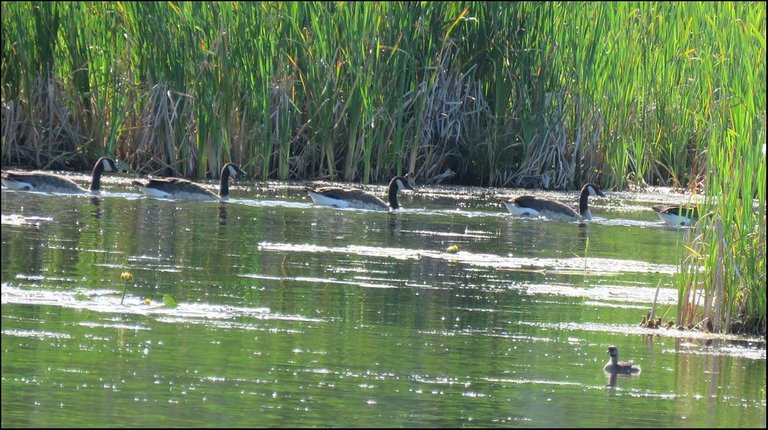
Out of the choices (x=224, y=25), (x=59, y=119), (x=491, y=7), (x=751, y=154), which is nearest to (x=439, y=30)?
(x=491, y=7)

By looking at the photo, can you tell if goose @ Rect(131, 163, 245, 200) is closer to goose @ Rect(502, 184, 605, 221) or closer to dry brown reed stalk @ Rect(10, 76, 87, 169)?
dry brown reed stalk @ Rect(10, 76, 87, 169)

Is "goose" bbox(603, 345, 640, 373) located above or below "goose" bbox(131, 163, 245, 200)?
below

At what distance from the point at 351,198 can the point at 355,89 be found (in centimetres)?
281

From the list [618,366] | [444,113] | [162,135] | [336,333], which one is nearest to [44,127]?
[162,135]

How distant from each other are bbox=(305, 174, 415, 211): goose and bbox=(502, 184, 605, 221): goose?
1.63m

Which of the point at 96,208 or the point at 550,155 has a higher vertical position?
the point at 550,155

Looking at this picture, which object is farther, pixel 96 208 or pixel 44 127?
pixel 44 127

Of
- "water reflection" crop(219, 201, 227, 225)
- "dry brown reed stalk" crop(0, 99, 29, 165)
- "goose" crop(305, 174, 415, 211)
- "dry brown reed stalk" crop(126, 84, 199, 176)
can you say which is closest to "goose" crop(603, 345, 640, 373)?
"water reflection" crop(219, 201, 227, 225)

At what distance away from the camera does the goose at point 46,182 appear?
64.7 feet

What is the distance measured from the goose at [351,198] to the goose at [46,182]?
289 centimetres

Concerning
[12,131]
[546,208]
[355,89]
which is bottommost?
Result: [546,208]

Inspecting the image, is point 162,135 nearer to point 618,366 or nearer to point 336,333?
point 336,333

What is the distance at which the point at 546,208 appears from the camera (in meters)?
21.3

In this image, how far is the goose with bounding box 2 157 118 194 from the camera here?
19719mm
